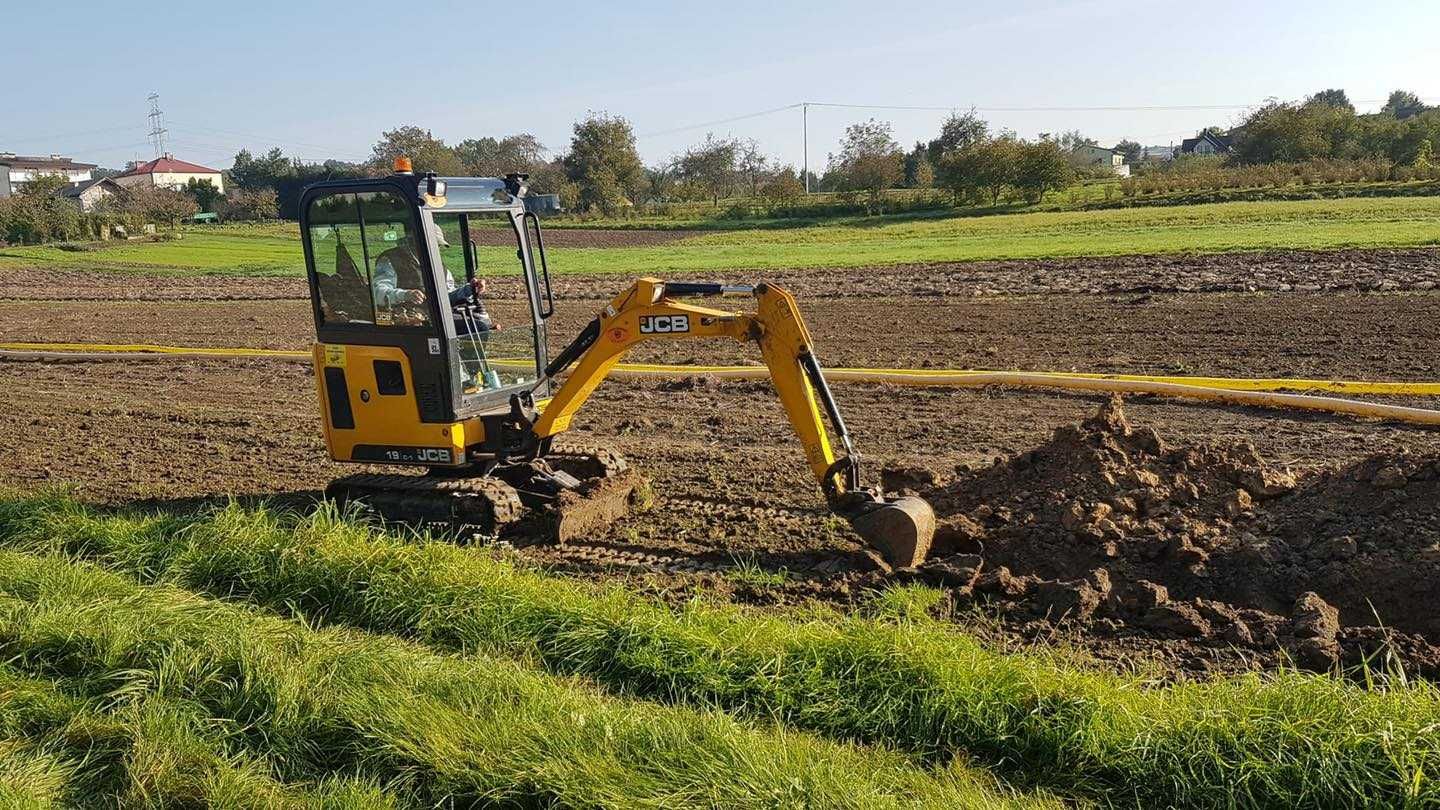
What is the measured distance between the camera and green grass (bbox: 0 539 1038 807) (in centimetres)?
407

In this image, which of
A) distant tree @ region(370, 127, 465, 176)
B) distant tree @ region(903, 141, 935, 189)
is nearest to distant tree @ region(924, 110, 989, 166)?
distant tree @ region(903, 141, 935, 189)

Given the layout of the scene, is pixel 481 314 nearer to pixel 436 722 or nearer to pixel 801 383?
pixel 801 383

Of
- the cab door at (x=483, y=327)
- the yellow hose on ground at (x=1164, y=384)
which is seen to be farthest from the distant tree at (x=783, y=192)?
the cab door at (x=483, y=327)

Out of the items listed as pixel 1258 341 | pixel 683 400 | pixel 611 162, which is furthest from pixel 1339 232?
pixel 611 162

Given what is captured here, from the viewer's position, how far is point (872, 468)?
29.8ft

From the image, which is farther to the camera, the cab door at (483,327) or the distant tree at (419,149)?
the distant tree at (419,149)

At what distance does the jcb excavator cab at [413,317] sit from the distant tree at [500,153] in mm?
59579

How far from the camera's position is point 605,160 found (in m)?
69.6

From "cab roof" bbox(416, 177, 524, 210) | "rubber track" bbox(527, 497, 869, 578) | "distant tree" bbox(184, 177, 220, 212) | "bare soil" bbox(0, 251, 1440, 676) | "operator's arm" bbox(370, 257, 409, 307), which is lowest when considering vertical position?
"rubber track" bbox(527, 497, 869, 578)

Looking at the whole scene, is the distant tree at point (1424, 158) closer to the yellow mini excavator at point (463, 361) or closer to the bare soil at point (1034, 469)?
the bare soil at point (1034, 469)

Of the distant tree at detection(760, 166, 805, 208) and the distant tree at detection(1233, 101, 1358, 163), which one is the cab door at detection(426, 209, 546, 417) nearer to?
the distant tree at detection(760, 166, 805, 208)

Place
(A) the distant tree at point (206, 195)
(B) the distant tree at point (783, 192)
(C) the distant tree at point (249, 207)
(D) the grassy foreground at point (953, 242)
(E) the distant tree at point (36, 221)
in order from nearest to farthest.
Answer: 1. (D) the grassy foreground at point (953, 242)
2. (E) the distant tree at point (36, 221)
3. (B) the distant tree at point (783, 192)
4. (C) the distant tree at point (249, 207)
5. (A) the distant tree at point (206, 195)

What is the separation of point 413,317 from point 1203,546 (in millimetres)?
5363

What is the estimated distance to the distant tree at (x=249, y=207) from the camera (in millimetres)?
67938
